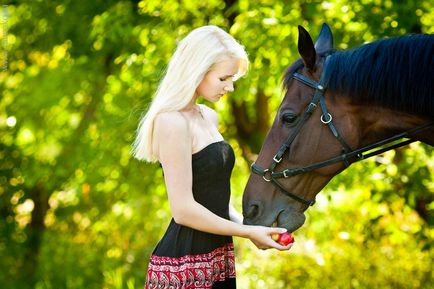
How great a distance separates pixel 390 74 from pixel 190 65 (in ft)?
2.63

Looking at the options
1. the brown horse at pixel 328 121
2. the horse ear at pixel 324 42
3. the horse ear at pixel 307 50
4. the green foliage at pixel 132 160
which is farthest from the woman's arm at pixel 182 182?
the green foliage at pixel 132 160

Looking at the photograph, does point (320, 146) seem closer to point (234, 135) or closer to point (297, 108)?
point (297, 108)

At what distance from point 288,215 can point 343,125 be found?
443 millimetres

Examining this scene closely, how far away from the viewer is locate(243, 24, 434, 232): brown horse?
286 centimetres

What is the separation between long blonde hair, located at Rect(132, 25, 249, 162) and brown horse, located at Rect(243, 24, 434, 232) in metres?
0.36

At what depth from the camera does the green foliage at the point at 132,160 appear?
199 inches

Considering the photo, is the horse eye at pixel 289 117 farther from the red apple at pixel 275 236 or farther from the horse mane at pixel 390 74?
the red apple at pixel 275 236

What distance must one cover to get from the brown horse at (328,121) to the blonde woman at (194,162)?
0.66ft

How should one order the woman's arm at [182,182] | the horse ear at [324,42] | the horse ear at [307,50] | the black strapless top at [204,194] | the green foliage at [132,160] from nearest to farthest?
1. the woman's arm at [182,182]
2. the black strapless top at [204,194]
3. the horse ear at [307,50]
4. the horse ear at [324,42]
5. the green foliage at [132,160]

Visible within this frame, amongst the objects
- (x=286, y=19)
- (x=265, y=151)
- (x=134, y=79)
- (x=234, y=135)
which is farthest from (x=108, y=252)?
(x=265, y=151)

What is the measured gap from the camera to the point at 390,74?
111 inches

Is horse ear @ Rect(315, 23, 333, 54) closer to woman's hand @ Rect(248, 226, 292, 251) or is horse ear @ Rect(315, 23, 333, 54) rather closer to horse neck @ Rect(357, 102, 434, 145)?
horse neck @ Rect(357, 102, 434, 145)

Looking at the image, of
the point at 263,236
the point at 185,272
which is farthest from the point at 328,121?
the point at 185,272

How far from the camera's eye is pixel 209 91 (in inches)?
111
